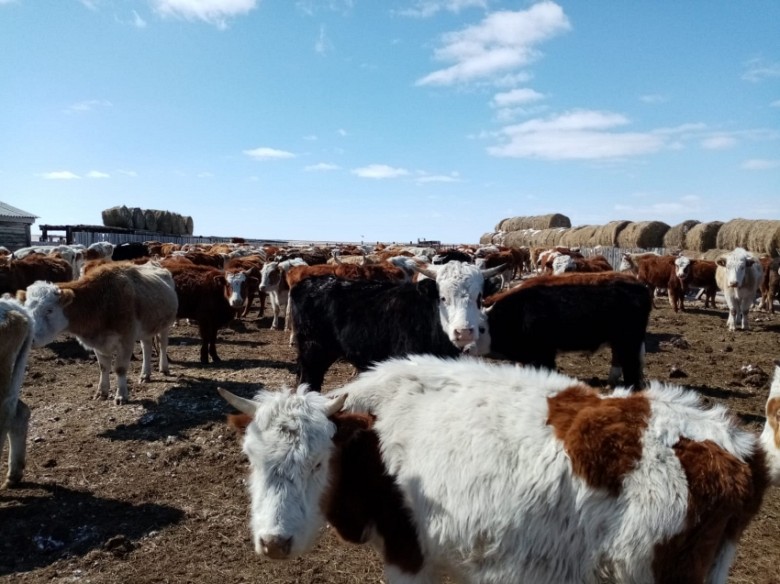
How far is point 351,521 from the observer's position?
317cm

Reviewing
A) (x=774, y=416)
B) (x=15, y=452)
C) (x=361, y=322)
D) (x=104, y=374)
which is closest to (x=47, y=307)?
(x=104, y=374)

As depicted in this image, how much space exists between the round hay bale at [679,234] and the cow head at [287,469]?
104 feet

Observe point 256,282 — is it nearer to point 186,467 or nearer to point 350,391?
point 186,467

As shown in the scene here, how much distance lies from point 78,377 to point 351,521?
8335 mm

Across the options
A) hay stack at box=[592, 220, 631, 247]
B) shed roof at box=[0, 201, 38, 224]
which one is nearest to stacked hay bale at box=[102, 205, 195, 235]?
shed roof at box=[0, 201, 38, 224]

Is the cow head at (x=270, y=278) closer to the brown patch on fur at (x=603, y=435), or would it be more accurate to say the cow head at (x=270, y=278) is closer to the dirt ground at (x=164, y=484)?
the dirt ground at (x=164, y=484)

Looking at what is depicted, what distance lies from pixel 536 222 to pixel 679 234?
26.0 m

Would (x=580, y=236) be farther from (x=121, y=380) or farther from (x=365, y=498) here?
(x=365, y=498)

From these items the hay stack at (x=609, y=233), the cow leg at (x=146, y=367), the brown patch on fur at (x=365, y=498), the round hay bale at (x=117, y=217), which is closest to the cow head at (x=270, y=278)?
the cow leg at (x=146, y=367)

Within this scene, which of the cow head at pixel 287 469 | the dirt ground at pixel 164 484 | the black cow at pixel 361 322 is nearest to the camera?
the cow head at pixel 287 469

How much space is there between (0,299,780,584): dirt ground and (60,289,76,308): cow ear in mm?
1458

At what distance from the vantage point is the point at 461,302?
640cm

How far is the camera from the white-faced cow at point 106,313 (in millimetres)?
7695

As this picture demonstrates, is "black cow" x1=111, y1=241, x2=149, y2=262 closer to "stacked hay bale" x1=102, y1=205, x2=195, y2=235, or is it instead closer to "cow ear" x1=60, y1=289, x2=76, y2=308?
"cow ear" x1=60, y1=289, x2=76, y2=308
